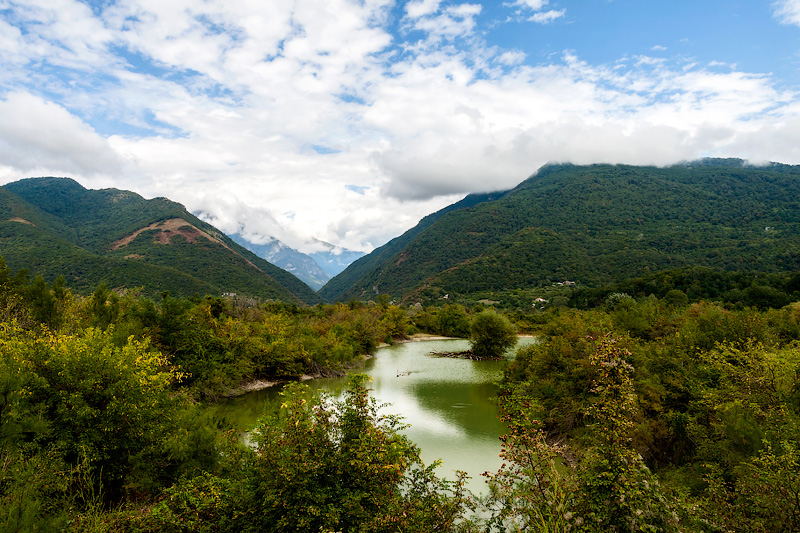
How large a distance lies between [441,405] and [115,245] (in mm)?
103496

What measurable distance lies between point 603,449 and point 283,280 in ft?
513

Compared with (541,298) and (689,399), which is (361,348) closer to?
(689,399)

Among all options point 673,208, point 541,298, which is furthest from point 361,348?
point 673,208

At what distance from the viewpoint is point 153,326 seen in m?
24.5

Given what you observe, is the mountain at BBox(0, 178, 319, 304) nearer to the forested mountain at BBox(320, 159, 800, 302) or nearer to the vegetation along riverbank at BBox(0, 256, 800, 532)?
the forested mountain at BBox(320, 159, 800, 302)

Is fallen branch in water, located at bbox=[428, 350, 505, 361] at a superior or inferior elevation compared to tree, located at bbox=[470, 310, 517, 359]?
inferior

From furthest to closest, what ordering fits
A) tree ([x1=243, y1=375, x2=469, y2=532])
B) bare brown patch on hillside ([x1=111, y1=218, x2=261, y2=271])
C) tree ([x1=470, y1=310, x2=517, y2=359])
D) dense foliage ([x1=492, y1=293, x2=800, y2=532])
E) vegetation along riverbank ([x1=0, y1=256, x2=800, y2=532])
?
bare brown patch on hillside ([x1=111, y1=218, x2=261, y2=271])
tree ([x1=470, y1=310, x2=517, y2=359])
tree ([x1=243, y1=375, x2=469, y2=532])
vegetation along riverbank ([x1=0, y1=256, x2=800, y2=532])
dense foliage ([x1=492, y1=293, x2=800, y2=532])

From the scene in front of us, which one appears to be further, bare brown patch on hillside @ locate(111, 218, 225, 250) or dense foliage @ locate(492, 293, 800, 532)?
bare brown patch on hillside @ locate(111, 218, 225, 250)

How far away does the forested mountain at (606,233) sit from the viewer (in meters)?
102

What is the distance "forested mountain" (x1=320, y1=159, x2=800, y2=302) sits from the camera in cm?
10244

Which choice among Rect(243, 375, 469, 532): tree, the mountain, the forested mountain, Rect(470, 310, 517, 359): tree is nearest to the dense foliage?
Rect(243, 375, 469, 532): tree

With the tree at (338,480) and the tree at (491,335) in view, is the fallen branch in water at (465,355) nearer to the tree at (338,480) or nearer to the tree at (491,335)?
the tree at (491,335)

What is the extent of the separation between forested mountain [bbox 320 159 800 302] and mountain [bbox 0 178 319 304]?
1991 inches

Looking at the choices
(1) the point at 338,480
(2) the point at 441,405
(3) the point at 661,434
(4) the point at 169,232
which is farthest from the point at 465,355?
(4) the point at 169,232
